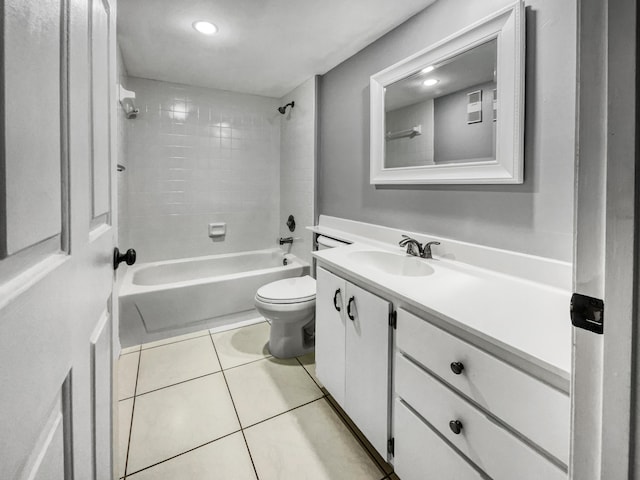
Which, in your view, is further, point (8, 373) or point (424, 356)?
point (424, 356)

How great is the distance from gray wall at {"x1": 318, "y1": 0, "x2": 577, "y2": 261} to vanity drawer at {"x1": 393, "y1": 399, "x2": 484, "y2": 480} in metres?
0.80

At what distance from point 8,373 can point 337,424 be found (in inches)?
60.3

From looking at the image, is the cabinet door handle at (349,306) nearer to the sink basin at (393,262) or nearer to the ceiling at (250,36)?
the sink basin at (393,262)

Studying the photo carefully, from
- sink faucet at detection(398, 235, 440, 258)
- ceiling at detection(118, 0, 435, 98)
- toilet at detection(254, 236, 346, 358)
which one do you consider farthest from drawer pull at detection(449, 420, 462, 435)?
ceiling at detection(118, 0, 435, 98)

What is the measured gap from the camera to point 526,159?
1243mm

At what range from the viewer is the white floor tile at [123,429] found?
1.32m

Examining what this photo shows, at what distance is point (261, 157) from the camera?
3385 mm

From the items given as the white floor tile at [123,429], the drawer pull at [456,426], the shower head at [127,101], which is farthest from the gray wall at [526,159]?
the white floor tile at [123,429]

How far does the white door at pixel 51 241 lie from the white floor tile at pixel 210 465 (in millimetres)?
689

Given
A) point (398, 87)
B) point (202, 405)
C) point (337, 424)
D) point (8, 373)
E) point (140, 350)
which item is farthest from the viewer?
point (140, 350)

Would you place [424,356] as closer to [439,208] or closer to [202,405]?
[439,208]

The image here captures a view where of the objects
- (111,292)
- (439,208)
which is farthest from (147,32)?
(439,208)

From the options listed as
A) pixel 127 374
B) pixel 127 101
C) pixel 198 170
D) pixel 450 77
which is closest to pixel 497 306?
pixel 450 77

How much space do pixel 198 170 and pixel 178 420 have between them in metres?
2.28
